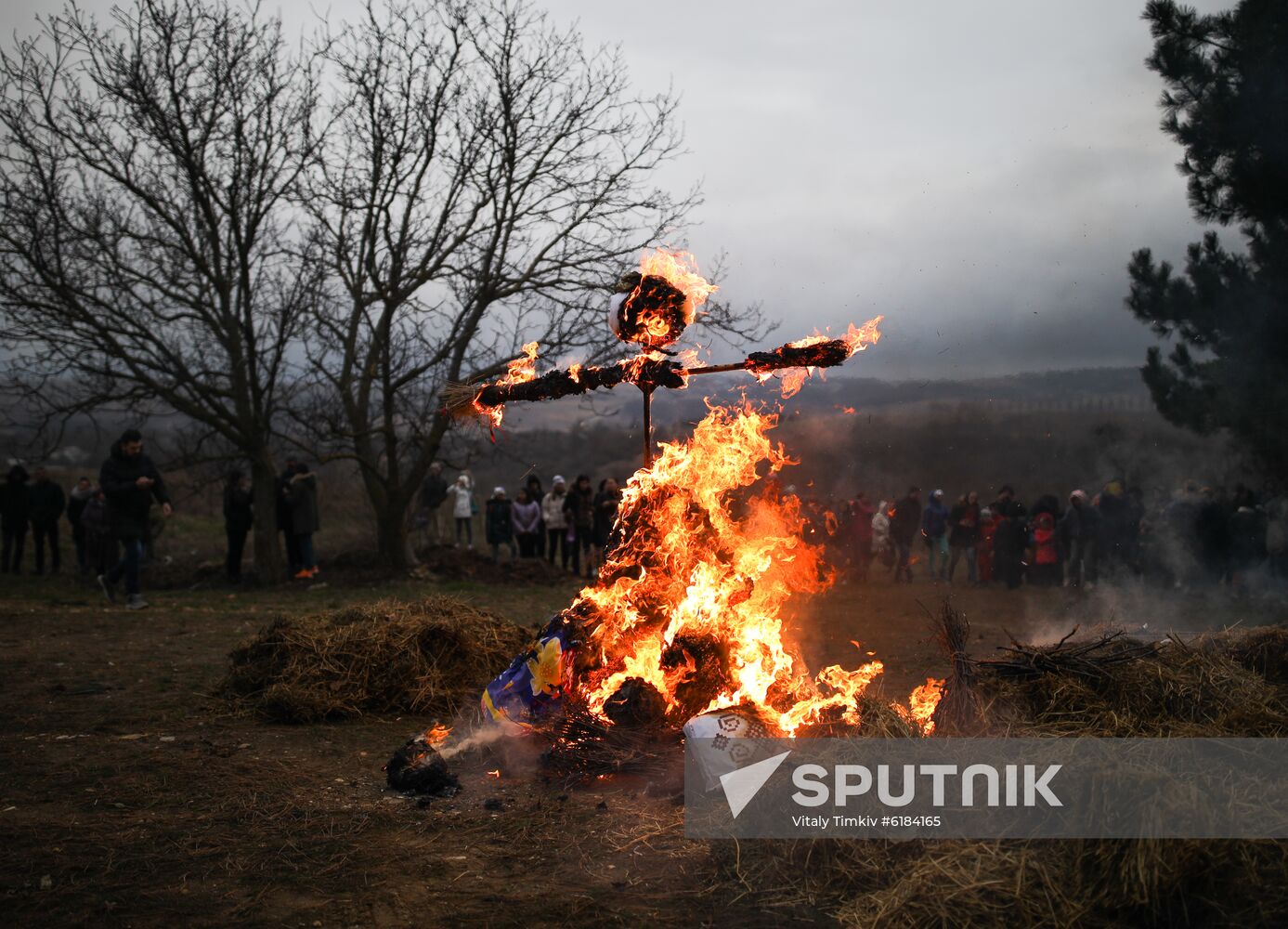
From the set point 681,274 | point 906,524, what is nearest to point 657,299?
point 681,274

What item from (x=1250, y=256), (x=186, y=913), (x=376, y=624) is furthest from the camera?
(x=1250, y=256)

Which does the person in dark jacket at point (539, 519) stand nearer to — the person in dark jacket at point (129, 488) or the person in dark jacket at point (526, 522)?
the person in dark jacket at point (526, 522)

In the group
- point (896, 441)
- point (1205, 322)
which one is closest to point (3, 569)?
point (896, 441)

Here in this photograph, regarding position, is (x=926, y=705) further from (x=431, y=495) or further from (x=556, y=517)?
(x=431, y=495)

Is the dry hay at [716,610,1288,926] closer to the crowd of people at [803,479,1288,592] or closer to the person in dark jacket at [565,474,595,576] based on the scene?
the crowd of people at [803,479,1288,592]

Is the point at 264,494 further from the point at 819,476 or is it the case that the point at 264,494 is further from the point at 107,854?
the point at 107,854

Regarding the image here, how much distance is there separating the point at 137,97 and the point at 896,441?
12.2 metres

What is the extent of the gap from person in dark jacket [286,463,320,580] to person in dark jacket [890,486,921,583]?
996 centimetres

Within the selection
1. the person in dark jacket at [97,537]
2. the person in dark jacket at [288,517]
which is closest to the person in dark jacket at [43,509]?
the person in dark jacket at [97,537]

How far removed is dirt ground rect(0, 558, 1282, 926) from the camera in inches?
154

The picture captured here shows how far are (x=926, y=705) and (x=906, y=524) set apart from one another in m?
11.2

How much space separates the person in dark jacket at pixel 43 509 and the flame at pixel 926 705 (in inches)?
615

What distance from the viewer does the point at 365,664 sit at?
743 centimetres

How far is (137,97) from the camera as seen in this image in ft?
45.1
